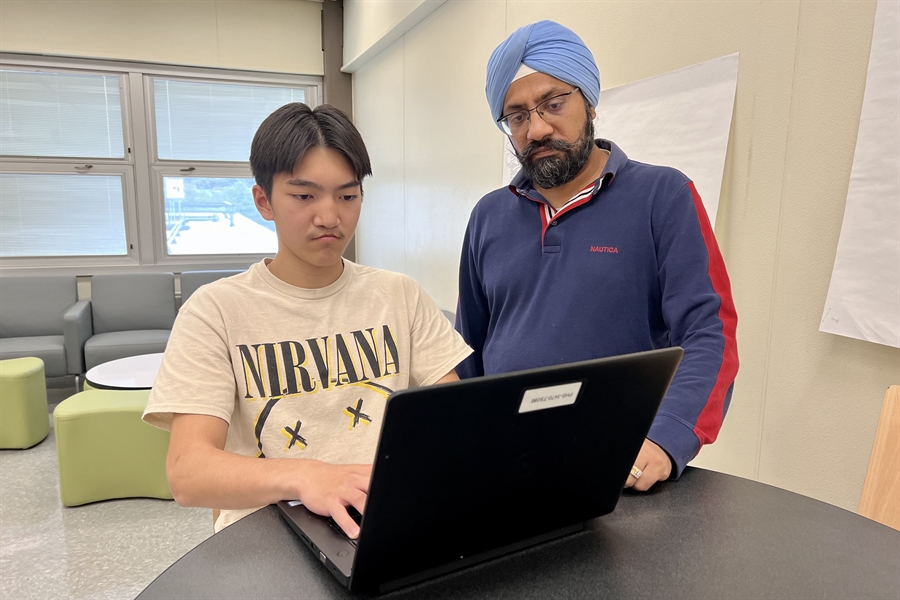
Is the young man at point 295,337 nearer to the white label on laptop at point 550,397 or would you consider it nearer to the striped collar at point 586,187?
the striped collar at point 586,187

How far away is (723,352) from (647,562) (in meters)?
0.53

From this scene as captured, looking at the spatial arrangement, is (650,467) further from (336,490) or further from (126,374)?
(126,374)

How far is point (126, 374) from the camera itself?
333 centimetres

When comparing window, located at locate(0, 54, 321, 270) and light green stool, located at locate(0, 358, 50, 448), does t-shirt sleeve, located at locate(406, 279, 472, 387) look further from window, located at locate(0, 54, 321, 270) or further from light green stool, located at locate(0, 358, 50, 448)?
window, located at locate(0, 54, 321, 270)

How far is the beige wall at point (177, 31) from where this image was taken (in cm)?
470

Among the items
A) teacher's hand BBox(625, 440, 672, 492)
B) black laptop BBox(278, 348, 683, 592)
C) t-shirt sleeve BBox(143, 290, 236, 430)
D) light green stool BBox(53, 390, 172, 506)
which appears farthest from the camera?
light green stool BBox(53, 390, 172, 506)

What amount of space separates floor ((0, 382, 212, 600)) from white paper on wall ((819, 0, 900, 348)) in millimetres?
2379

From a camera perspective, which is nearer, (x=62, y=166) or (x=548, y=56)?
(x=548, y=56)

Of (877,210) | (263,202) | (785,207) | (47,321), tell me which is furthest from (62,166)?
(877,210)

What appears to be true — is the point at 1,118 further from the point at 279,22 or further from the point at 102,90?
the point at 279,22

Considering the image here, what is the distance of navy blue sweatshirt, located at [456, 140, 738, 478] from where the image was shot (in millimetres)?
1129

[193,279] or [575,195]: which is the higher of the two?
[575,195]

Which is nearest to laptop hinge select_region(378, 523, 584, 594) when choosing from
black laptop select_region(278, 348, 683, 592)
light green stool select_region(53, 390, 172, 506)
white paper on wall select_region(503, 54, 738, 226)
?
black laptop select_region(278, 348, 683, 592)

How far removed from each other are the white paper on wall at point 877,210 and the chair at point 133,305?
169 inches
